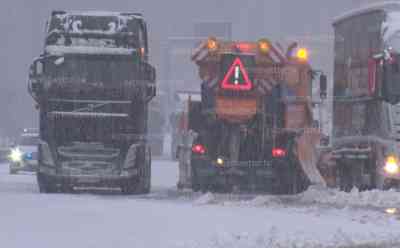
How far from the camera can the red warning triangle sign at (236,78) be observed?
20.7 metres

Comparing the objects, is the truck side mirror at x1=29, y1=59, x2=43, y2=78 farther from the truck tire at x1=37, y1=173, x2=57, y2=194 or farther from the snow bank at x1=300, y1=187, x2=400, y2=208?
the snow bank at x1=300, y1=187, x2=400, y2=208

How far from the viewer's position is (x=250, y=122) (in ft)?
68.0

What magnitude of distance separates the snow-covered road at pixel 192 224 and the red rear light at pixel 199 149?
3232 mm

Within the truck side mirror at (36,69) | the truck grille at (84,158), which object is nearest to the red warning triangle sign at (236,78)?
the truck grille at (84,158)

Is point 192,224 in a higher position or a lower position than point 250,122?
lower

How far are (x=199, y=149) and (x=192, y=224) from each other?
25.5 ft

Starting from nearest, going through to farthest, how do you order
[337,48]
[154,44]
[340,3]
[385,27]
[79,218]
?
[79,218] < [385,27] < [337,48] < [154,44] < [340,3]

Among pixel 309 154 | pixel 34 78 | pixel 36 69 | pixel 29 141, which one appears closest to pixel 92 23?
pixel 36 69

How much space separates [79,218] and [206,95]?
826 centimetres

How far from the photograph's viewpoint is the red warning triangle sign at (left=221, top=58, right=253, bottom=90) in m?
20.7

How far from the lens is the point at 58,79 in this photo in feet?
67.9

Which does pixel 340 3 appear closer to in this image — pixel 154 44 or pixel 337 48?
pixel 154 44

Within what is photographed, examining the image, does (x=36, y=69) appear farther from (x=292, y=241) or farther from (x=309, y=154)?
(x=292, y=241)

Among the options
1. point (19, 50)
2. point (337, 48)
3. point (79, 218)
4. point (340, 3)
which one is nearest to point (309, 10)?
point (340, 3)
